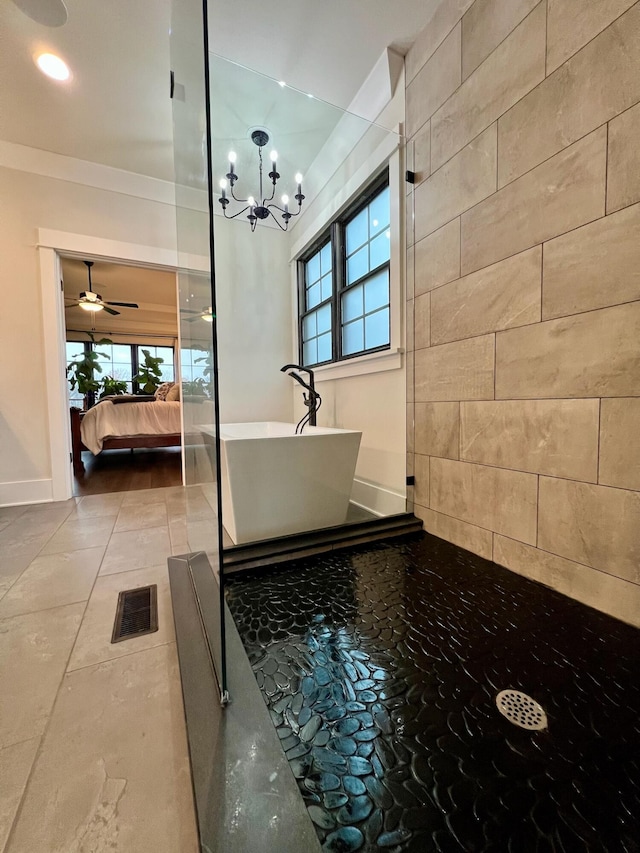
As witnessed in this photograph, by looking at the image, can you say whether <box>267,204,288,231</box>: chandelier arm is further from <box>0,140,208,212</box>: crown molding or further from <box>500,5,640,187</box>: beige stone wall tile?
<box>500,5,640,187</box>: beige stone wall tile

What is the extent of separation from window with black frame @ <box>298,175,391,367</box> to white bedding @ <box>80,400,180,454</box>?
85.8 inches

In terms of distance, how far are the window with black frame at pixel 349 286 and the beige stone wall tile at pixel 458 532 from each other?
1.15m

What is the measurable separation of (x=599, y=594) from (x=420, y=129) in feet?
8.07

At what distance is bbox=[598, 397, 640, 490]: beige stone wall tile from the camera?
111 centimetres

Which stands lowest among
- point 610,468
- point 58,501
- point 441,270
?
point 58,501

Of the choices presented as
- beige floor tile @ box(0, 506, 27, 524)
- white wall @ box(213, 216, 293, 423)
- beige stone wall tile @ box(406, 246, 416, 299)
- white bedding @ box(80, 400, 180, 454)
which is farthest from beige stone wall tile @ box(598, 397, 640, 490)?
white bedding @ box(80, 400, 180, 454)

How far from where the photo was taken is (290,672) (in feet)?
3.14

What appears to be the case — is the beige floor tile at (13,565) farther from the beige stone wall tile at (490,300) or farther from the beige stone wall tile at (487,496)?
the beige stone wall tile at (490,300)

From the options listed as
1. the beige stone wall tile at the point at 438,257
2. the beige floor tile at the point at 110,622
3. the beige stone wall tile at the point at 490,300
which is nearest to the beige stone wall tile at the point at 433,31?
the beige stone wall tile at the point at 438,257

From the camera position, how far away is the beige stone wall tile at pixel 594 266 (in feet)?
3.60

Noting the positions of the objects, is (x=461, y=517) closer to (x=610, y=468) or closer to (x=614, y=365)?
(x=610, y=468)

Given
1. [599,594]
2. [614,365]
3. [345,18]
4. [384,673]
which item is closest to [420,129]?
[345,18]

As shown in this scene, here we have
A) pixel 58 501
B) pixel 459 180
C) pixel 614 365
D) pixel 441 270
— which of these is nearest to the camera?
pixel 614 365

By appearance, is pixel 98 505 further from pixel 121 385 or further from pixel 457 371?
pixel 121 385
